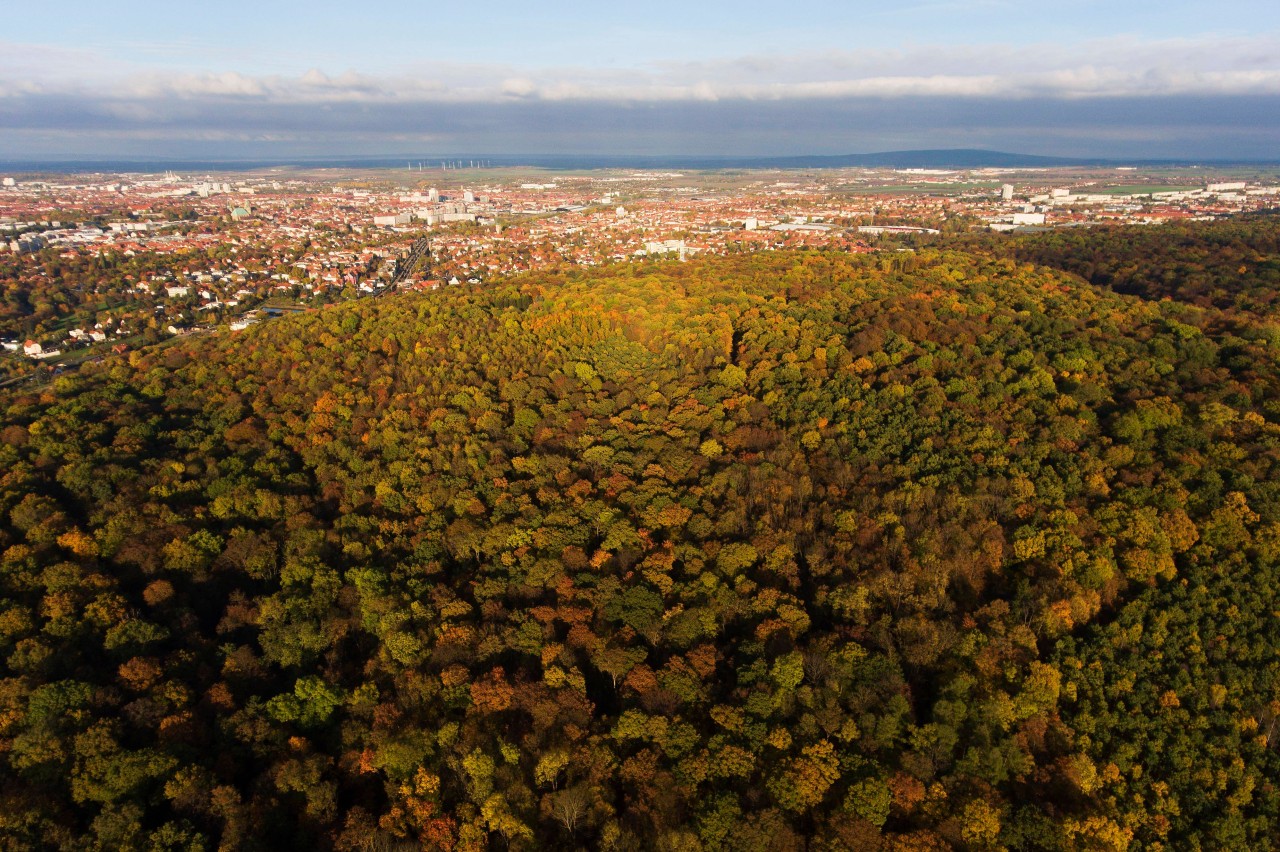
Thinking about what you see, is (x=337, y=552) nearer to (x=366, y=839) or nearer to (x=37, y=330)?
(x=366, y=839)

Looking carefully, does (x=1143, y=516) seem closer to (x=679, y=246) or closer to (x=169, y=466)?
(x=169, y=466)

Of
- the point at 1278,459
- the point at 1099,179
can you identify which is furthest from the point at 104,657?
the point at 1099,179

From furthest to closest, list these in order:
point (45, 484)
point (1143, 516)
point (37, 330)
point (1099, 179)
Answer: point (1099, 179) < point (37, 330) < point (45, 484) < point (1143, 516)

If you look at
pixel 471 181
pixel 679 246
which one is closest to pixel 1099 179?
pixel 679 246

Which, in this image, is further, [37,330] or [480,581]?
[37,330]

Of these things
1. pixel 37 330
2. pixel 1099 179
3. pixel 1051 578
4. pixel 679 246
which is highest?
pixel 1099 179

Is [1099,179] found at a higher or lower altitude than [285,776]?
higher

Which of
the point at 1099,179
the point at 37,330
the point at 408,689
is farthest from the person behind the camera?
the point at 1099,179
